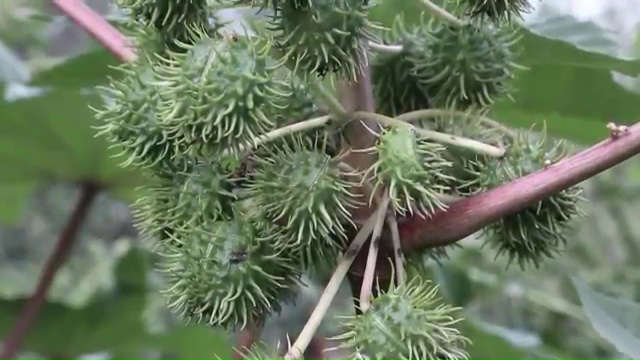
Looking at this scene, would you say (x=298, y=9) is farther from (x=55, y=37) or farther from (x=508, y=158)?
(x=55, y=37)

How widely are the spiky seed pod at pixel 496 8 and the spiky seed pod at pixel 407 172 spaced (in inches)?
4.8

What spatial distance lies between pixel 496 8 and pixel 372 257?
0.24 m

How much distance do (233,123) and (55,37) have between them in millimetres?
2838

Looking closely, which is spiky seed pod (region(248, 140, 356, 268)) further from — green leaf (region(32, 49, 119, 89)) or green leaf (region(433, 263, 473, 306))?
green leaf (region(433, 263, 473, 306))

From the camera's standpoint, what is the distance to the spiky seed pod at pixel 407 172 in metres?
0.71

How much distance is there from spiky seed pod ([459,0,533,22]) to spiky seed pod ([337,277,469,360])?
0.80 feet

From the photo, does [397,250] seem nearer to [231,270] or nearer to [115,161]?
[231,270]

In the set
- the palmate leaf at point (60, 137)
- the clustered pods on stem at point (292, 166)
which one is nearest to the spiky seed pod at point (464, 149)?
the clustered pods on stem at point (292, 166)

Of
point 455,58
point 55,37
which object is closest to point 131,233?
point 55,37

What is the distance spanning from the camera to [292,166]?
73 centimetres

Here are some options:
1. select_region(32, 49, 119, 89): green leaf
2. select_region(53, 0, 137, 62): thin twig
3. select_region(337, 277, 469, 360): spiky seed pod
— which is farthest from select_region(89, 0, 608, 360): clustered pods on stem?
select_region(32, 49, 119, 89): green leaf

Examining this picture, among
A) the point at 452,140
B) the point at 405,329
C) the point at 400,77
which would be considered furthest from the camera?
the point at 400,77

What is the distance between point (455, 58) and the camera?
86 cm

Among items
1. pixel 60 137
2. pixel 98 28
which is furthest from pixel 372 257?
pixel 60 137
